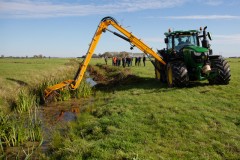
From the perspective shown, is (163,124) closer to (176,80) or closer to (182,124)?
(182,124)

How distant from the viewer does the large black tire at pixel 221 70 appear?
15344 millimetres

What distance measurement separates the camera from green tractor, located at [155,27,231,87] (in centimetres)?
1509

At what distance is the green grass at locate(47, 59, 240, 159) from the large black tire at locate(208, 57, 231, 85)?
2.33 m

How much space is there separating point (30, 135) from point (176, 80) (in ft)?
27.7

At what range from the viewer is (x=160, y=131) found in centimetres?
868

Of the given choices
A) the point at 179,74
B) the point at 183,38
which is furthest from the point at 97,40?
the point at 179,74

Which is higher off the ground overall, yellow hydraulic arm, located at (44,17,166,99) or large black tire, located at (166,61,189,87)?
yellow hydraulic arm, located at (44,17,166,99)

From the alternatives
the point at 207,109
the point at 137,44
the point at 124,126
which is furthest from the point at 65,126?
the point at 137,44

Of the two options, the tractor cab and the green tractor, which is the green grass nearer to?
the green tractor

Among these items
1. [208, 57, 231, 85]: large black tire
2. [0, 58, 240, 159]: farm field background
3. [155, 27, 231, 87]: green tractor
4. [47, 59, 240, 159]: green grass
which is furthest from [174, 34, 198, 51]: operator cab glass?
[47, 59, 240, 159]: green grass

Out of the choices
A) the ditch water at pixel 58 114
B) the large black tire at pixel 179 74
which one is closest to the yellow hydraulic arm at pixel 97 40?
the ditch water at pixel 58 114

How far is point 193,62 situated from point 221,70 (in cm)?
158

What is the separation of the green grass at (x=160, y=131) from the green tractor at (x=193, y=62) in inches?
80.8

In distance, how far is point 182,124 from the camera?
29.9 feet
